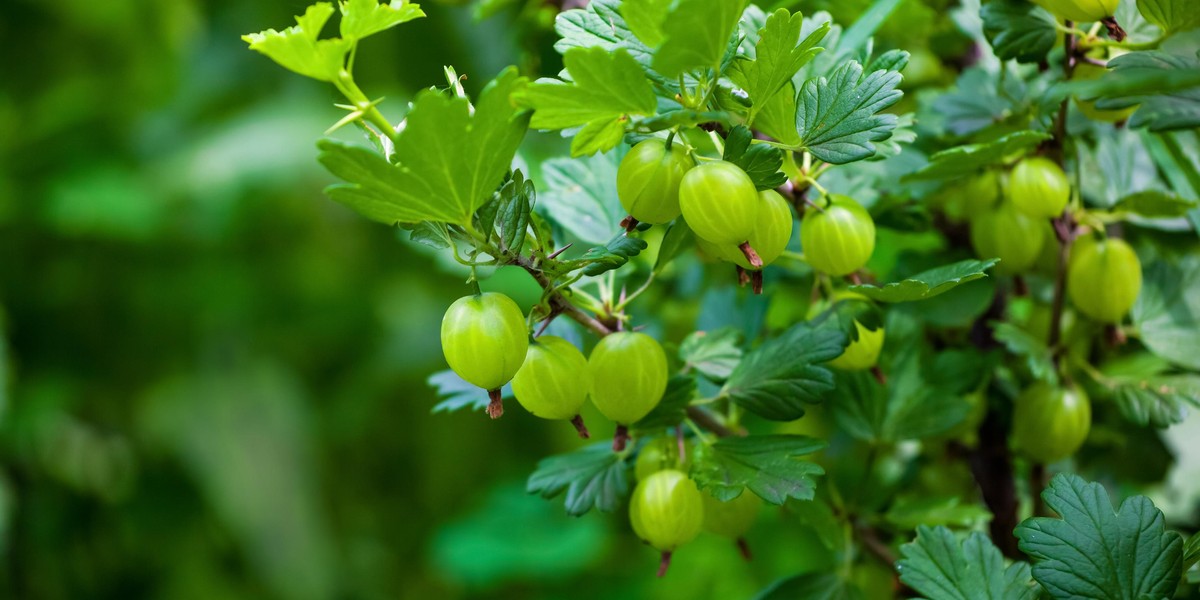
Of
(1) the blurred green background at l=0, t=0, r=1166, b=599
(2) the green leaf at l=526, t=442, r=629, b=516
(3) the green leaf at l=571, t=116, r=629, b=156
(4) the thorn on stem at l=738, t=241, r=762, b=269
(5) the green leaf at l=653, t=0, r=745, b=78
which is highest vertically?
(5) the green leaf at l=653, t=0, r=745, b=78

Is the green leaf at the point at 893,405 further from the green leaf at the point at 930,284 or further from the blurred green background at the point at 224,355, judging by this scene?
the blurred green background at the point at 224,355

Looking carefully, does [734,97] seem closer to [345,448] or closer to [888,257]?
[888,257]

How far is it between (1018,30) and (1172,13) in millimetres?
63

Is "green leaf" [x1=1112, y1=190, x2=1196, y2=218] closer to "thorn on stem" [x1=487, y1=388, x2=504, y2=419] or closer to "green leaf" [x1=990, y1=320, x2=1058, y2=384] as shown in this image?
"green leaf" [x1=990, y1=320, x2=1058, y2=384]

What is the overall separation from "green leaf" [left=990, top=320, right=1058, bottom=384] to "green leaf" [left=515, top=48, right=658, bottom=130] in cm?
25

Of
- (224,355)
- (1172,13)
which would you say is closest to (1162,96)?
(1172,13)

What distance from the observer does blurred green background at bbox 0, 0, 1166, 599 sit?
150 centimetres

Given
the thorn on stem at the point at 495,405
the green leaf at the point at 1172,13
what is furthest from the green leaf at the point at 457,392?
the green leaf at the point at 1172,13

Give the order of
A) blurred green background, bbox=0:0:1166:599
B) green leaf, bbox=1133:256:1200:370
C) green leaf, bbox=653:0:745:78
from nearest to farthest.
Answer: green leaf, bbox=653:0:745:78, green leaf, bbox=1133:256:1200:370, blurred green background, bbox=0:0:1166:599

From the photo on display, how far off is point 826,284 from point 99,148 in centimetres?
163

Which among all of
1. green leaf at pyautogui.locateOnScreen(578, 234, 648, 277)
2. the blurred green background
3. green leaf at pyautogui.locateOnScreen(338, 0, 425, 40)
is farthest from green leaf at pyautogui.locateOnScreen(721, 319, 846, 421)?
the blurred green background

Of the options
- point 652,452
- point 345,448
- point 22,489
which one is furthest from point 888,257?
point 22,489

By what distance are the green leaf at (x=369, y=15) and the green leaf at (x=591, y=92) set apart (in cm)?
6

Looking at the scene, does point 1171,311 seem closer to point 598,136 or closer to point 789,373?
point 789,373
